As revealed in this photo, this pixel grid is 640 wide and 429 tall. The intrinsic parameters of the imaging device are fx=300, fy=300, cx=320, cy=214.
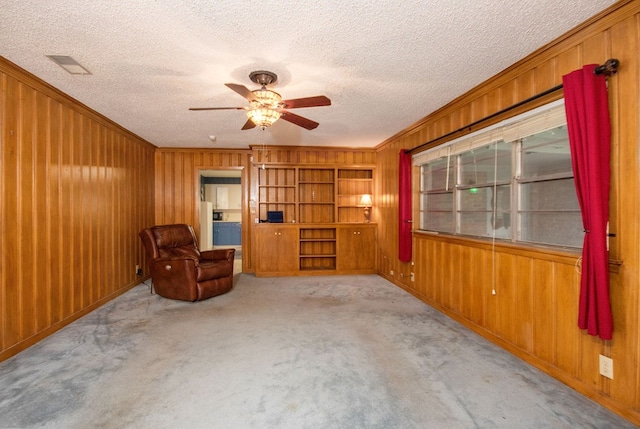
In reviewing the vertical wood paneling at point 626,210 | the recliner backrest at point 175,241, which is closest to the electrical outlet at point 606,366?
the vertical wood paneling at point 626,210

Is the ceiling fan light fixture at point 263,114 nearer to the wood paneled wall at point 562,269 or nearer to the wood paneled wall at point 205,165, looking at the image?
the wood paneled wall at point 562,269

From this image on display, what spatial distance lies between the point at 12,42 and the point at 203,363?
2818mm

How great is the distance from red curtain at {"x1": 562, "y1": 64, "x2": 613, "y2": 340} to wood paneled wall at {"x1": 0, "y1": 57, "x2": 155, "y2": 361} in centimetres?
436

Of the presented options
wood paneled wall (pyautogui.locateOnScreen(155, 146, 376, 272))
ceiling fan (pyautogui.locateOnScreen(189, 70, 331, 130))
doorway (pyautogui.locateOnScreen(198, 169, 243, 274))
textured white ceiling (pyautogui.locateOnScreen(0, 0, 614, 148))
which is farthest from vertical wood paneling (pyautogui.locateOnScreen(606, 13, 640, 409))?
doorway (pyautogui.locateOnScreen(198, 169, 243, 274))

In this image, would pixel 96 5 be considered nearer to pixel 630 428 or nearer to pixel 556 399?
pixel 556 399

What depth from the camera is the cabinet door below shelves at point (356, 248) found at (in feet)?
19.2

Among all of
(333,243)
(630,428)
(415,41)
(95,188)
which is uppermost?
(415,41)

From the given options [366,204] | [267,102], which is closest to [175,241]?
[267,102]

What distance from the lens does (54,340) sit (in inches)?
113

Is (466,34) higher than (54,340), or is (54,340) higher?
(466,34)

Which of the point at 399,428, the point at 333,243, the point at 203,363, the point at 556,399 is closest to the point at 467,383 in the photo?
the point at 556,399

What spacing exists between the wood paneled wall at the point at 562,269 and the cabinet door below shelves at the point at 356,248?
2.24 meters

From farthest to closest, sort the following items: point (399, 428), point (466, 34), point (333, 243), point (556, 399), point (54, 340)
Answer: point (333, 243), point (54, 340), point (466, 34), point (556, 399), point (399, 428)

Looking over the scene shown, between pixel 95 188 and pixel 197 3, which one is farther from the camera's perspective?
pixel 95 188
